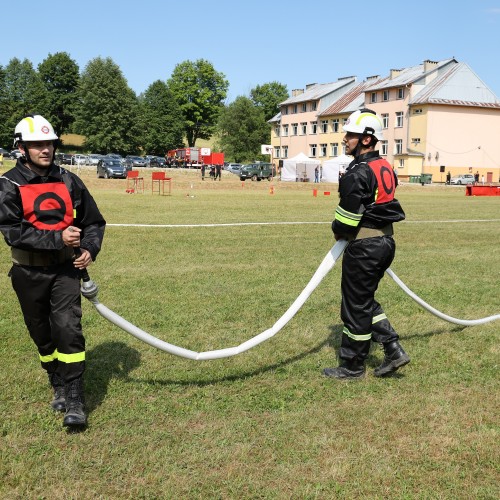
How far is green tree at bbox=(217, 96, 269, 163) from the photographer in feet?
341

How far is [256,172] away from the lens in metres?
60.8

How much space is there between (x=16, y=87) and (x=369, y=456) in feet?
371

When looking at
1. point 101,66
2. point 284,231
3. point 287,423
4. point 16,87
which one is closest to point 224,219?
point 284,231

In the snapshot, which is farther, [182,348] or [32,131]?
[182,348]

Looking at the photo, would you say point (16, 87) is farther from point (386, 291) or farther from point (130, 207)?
point (386, 291)

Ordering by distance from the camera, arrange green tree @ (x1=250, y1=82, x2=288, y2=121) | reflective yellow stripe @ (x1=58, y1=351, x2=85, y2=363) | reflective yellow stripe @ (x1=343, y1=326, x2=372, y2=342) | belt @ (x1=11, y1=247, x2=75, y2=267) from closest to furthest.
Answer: belt @ (x1=11, y1=247, x2=75, y2=267)
reflective yellow stripe @ (x1=58, y1=351, x2=85, y2=363)
reflective yellow stripe @ (x1=343, y1=326, x2=372, y2=342)
green tree @ (x1=250, y1=82, x2=288, y2=121)

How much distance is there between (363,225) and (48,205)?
8.31 ft

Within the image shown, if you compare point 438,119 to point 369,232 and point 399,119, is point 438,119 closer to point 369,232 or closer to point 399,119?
point 399,119

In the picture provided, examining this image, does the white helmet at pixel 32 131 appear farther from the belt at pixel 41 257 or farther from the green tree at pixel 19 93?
the green tree at pixel 19 93

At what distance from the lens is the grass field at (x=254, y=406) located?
11.8 ft

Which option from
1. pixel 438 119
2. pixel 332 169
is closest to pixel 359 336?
pixel 332 169

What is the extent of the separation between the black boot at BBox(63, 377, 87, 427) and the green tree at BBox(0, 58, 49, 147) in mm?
98855

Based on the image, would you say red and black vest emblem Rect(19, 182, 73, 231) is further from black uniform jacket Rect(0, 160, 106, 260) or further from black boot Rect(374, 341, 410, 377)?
black boot Rect(374, 341, 410, 377)

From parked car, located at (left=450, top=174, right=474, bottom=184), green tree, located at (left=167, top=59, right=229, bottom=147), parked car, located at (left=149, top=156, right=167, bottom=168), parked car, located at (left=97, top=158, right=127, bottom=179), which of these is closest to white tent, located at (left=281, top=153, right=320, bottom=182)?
parked car, located at (left=450, top=174, right=474, bottom=184)
